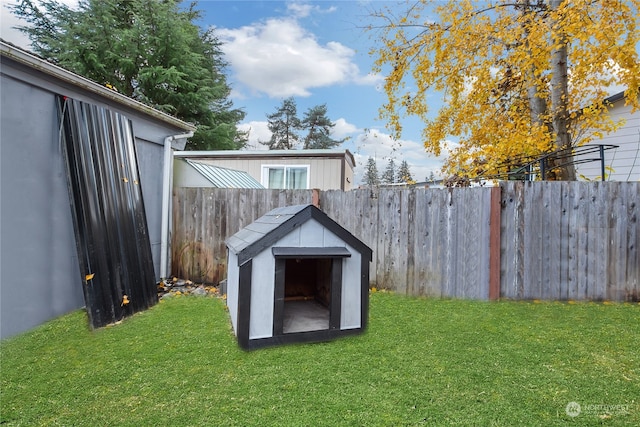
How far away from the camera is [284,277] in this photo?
111 inches

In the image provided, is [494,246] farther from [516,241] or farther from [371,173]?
[371,173]

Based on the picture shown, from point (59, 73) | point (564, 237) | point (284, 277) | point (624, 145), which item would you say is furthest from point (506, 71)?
point (59, 73)

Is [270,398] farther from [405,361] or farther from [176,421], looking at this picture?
[405,361]

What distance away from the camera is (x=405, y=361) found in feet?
8.04

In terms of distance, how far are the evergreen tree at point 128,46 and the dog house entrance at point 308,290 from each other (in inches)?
448

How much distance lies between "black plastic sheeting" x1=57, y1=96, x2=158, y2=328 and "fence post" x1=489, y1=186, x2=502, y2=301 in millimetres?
4468

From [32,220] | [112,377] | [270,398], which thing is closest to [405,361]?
[270,398]

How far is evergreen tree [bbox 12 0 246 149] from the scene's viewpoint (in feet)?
38.7

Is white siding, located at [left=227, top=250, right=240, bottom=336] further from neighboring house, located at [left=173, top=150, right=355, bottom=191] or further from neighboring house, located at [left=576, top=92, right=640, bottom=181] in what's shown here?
neighboring house, located at [left=576, top=92, right=640, bottom=181]

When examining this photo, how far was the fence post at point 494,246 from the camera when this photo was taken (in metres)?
4.34

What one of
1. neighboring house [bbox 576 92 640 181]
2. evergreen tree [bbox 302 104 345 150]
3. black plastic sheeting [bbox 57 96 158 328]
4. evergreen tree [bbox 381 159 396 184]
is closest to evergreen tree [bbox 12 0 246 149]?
black plastic sheeting [bbox 57 96 158 328]

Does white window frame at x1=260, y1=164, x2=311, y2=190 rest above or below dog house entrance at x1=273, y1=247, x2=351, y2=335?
above

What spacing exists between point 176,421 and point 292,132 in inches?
998

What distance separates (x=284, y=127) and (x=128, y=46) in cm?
1454
